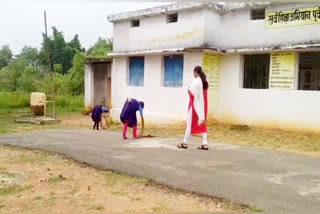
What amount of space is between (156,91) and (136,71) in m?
1.61

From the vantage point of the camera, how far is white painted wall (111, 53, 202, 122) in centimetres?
1361

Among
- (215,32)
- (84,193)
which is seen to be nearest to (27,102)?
(215,32)

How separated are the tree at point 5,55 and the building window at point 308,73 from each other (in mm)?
40390

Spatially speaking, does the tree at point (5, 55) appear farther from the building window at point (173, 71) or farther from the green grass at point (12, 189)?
the green grass at point (12, 189)

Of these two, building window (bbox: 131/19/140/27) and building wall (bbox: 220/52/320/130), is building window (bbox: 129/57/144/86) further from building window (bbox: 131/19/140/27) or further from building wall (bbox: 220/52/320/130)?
building wall (bbox: 220/52/320/130)

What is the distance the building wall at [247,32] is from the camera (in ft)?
37.8

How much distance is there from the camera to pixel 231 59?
1325cm

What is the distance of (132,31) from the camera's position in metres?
15.7

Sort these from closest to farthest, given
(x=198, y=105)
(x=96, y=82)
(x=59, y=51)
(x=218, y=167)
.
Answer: (x=218, y=167) < (x=198, y=105) < (x=96, y=82) < (x=59, y=51)

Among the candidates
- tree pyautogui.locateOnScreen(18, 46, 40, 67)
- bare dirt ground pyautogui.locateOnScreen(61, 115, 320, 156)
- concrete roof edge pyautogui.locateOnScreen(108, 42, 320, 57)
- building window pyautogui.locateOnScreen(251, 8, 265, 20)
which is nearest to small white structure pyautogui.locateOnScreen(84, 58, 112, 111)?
concrete roof edge pyautogui.locateOnScreen(108, 42, 320, 57)

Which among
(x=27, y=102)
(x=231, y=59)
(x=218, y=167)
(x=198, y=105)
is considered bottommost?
(x=218, y=167)

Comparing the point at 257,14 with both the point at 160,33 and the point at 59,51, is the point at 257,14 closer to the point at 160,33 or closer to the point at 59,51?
the point at 160,33

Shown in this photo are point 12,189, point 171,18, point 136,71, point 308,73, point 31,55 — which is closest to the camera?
point 12,189

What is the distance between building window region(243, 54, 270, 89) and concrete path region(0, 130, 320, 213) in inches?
207
